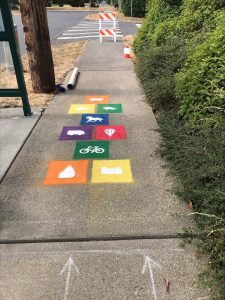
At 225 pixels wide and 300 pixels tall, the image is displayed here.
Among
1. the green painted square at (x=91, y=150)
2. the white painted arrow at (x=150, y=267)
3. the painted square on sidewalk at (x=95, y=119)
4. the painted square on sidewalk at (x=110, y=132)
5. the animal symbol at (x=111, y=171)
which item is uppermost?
the white painted arrow at (x=150, y=267)

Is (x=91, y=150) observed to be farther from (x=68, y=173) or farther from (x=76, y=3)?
(x=76, y=3)

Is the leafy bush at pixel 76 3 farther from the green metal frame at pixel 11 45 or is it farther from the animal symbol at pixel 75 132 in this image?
the animal symbol at pixel 75 132

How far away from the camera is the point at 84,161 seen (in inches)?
176

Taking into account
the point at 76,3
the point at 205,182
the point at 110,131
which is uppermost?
the point at 205,182

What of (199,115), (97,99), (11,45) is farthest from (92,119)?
(199,115)

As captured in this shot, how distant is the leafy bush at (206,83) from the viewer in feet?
13.6

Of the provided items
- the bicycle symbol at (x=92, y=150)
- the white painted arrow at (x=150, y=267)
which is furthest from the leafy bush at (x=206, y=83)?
the white painted arrow at (x=150, y=267)

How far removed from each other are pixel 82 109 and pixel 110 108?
2.00 ft

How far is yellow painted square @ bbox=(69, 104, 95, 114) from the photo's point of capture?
251 inches

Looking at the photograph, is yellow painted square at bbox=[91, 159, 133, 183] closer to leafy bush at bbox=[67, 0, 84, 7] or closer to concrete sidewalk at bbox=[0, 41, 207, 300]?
concrete sidewalk at bbox=[0, 41, 207, 300]

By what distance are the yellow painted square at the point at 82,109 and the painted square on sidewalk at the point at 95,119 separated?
0.24m

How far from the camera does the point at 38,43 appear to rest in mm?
6863

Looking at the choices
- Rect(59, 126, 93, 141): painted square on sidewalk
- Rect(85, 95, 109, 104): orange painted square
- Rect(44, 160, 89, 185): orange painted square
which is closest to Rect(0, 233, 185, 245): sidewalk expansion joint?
Rect(44, 160, 89, 185): orange painted square

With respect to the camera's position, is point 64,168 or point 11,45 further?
point 11,45
